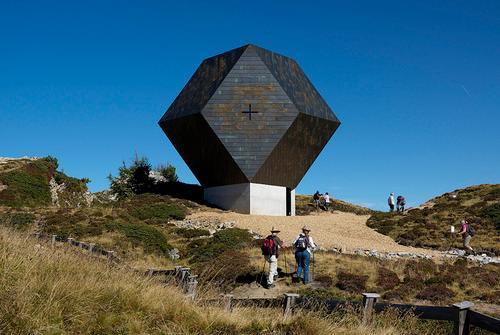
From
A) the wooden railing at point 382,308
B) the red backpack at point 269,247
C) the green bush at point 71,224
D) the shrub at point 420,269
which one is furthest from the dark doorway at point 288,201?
the wooden railing at point 382,308

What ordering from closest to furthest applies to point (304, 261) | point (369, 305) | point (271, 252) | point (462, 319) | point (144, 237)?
point (462, 319) < point (369, 305) < point (271, 252) < point (304, 261) < point (144, 237)

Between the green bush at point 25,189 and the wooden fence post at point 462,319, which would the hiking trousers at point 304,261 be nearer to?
the wooden fence post at point 462,319

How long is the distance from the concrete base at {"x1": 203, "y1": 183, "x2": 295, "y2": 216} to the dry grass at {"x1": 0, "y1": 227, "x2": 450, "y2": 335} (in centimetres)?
3231

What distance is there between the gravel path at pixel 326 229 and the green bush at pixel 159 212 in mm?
956

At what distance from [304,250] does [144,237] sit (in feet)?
39.4

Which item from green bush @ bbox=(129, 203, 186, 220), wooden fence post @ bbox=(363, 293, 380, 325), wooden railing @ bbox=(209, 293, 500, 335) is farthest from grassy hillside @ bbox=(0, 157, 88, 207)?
wooden fence post @ bbox=(363, 293, 380, 325)

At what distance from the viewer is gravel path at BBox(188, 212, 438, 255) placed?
31.5m

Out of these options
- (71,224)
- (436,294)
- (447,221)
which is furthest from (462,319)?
(447,221)

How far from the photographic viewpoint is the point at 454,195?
172 feet

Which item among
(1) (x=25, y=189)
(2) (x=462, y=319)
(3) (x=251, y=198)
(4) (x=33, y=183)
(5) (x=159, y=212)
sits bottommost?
(2) (x=462, y=319)

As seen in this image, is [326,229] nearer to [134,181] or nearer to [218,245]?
[218,245]

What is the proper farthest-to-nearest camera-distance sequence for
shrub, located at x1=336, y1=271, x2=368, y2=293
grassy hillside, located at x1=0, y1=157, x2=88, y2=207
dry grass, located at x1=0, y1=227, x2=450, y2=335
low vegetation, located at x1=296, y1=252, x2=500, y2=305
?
grassy hillside, located at x1=0, y1=157, x2=88, y2=207 < shrub, located at x1=336, y1=271, x2=368, y2=293 < low vegetation, located at x1=296, y1=252, x2=500, y2=305 < dry grass, located at x1=0, y1=227, x2=450, y2=335

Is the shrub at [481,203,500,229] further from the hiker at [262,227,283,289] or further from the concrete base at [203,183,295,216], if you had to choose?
the hiker at [262,227,283,289]

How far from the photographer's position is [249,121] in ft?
135
